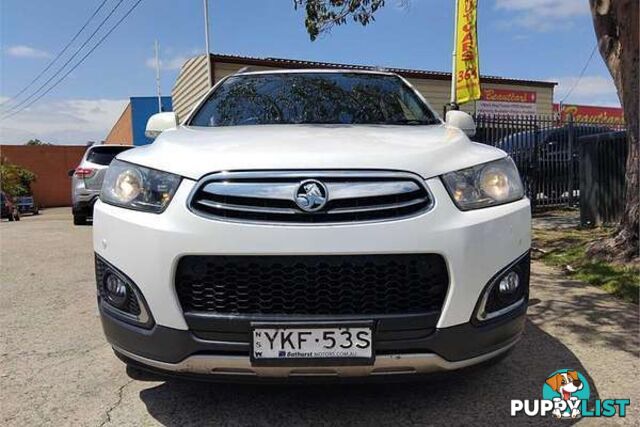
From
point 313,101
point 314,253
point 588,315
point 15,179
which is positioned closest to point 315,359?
point 314,253

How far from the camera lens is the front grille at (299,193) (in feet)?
7.51

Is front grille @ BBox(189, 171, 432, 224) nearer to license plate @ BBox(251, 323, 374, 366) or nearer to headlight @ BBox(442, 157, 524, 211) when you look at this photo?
headlight @ BBox(442, 157, 524, 211)

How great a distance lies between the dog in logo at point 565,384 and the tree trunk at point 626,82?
9.75 ft

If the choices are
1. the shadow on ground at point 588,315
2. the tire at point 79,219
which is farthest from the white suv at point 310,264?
the tire at point 79,219

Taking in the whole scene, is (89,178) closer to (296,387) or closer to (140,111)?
(296,387)

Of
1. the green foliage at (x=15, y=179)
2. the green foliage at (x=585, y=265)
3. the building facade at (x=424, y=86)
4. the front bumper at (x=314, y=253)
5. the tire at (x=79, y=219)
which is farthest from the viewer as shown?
the green foliage at (x=15, y=179)

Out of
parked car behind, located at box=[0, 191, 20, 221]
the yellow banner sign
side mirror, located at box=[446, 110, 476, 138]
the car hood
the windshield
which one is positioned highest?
the yellow banner sign

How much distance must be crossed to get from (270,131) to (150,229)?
906 millimetres

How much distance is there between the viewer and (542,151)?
11.7m

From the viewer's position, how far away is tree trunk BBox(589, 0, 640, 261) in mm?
5613

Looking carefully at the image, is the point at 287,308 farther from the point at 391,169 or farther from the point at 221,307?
the point at 391,169

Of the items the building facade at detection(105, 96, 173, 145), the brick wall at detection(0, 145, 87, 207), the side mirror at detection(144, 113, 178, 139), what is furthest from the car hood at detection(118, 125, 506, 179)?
the brick wall at detection(0, 145, 87, 207)

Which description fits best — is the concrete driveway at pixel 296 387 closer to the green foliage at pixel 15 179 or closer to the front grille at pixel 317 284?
the front grille at pixel 317 284

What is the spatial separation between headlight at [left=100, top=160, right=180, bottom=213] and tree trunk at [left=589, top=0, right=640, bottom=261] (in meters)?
4.86
